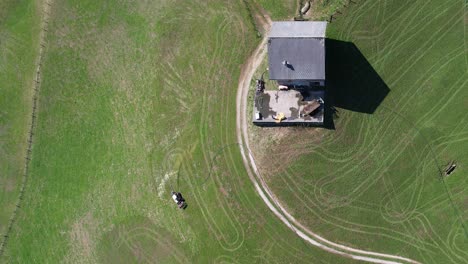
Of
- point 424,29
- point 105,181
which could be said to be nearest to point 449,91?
point 424,29

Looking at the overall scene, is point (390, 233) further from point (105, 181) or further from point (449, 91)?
point (105, 181)

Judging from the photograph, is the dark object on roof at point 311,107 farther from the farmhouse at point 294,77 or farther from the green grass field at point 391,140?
the green grass field at point 391,140

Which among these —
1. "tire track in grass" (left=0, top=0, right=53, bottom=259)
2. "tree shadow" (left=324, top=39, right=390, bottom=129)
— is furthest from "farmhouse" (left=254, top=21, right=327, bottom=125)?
"tire track in grass" (left=0, top=0, right=53, bottom=259)

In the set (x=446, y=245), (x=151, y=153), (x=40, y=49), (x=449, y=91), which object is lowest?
(x=446, y=245)

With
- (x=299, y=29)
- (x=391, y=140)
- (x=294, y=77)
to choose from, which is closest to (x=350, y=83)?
(x=294, y=77)

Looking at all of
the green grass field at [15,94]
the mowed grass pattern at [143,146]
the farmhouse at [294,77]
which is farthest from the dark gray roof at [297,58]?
the green grass field at [15,94]

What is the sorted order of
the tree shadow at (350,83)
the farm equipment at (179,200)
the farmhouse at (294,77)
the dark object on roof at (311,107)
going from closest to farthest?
1. the farmhouse at (294,77)
2. the dark object on roof at (311,107)
3. the tree shadow at (350,83)
4. the farm equipment at (179,200)

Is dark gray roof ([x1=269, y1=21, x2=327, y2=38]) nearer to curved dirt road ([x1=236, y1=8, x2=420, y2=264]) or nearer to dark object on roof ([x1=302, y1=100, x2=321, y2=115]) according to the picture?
curved dirt road ([x1=236, y1=8, x2=420, y2=264])
